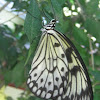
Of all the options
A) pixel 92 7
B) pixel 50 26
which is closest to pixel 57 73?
pixel 50 26

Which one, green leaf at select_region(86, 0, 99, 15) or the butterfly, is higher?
green leaf at select_region(86, 0, 99, 15)

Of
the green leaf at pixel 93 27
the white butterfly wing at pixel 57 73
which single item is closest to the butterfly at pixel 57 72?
the white butterfly wing at pixel 57 73

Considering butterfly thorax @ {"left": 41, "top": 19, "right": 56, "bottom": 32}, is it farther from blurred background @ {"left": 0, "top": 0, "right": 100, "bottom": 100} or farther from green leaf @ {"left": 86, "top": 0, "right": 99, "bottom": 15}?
green leaf @ {"left": 86, "top": 0, "right": 99, "bottom": 15}

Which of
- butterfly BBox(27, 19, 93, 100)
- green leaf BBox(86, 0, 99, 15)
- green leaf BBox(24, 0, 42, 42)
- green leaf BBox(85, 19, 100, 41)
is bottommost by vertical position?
butterfly BBox(27, 19, 93, 100)

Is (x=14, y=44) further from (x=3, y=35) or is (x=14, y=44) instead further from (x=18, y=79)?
(x=18, y=79)

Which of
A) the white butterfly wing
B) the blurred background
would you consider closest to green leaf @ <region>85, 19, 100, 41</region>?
the blurred background

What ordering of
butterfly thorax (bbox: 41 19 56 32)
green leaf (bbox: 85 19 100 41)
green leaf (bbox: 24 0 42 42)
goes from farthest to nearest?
green leaf (bbox: 85 19 100 41), butterfly thorax (bbox: 41 19 56 32), green leaf (bbox: 24 0 42 42)

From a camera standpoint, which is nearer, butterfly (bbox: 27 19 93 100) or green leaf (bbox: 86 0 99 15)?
butterfly (bbox: 27 19 93 100)
